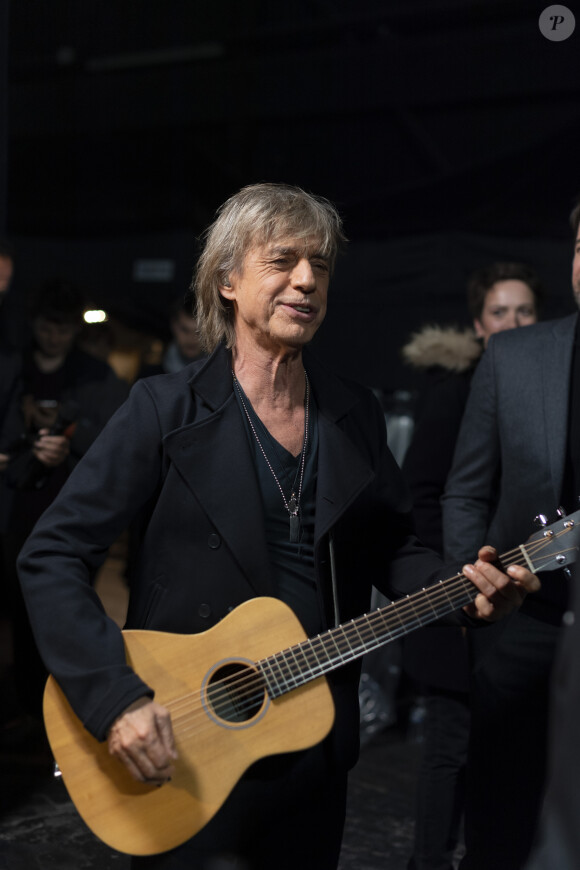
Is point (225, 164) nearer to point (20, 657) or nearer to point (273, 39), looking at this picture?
point (273, 39)

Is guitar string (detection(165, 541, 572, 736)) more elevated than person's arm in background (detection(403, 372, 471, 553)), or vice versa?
person's arm in background (detection(403, 372, 471, 553))

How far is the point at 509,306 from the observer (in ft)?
12.8

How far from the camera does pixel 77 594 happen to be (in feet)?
6.61

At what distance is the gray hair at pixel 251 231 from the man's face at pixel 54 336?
5.90ft

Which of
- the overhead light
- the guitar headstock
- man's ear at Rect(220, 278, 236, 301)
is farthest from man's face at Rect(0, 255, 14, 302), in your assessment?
the guitar headstock

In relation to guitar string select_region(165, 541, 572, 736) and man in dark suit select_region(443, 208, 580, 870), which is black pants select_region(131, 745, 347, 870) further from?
man in dark suit select_region(443, 208, 580, 870)

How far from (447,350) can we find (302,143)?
1.65 meters

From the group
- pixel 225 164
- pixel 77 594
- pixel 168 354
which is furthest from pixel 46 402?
pixel 77 594

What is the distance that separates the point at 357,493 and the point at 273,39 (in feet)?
10.7

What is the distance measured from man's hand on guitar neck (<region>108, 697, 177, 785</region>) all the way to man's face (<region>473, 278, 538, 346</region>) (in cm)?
241

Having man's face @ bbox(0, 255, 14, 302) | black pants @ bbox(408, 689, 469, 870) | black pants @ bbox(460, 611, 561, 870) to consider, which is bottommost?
black pants @ bbox(408, 689, 469, 870)

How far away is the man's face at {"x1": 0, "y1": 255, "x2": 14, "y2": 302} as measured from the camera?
4090mm

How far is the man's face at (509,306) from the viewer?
3908 millimetres

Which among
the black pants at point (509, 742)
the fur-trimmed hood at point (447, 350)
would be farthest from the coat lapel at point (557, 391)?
the fur-trimmed hood at point (447, 350)
